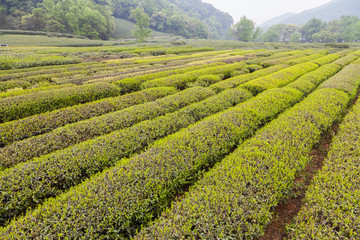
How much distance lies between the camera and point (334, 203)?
13.0ft

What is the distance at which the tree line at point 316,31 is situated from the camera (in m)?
91.4

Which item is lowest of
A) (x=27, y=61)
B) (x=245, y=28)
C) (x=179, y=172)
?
(x=179, y=172)

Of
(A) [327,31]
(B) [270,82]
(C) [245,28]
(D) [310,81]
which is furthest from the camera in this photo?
(C) [245,28]

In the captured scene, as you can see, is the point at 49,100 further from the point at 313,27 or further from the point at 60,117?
the point at 313,27

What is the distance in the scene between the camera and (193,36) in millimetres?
132375

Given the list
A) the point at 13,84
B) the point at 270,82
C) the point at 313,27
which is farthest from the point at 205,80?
the point at 313,27

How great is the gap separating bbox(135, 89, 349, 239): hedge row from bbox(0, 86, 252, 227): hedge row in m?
3.27

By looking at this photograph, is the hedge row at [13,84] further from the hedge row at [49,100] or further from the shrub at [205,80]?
the shrub at [205,80]

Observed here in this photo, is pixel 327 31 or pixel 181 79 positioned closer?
pixel 181 79

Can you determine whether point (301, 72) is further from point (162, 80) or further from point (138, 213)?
point (138, 213)

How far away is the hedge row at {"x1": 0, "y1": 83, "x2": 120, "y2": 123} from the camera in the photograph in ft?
31.7

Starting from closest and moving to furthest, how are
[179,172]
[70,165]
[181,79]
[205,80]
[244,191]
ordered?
[244,191], [179,172], [70,165], [181,79], [205,80]

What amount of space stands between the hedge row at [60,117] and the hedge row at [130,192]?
3.87 meters

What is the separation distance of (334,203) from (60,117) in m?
11.7
